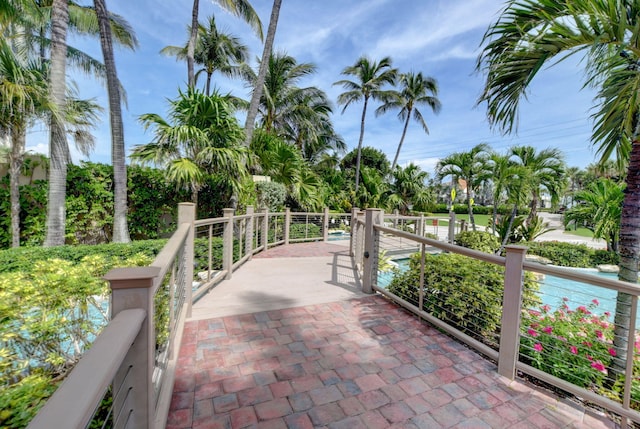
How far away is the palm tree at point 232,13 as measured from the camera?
9758 millimetres

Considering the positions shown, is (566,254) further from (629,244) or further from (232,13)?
(232,13)

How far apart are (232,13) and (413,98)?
13.6m

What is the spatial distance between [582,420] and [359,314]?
2043mm

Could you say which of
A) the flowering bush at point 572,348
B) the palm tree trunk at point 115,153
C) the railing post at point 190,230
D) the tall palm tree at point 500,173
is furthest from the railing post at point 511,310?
the tall palm tree at point 500,173

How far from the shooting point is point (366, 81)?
1797cm

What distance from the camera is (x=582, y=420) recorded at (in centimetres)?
198

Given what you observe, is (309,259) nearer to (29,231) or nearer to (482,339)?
(482,339)

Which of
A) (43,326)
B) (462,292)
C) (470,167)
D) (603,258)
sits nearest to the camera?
(43,326)

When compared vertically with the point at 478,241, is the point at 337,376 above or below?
below

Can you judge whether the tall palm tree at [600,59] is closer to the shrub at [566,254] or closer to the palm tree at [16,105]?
the palm tree at [16,105]

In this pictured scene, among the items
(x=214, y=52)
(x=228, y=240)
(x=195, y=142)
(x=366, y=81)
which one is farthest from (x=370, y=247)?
(x=366, y=81)

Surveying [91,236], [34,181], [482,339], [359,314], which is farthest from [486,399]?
[34,181]

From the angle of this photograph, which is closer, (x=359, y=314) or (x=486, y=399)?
(x=486, y=399)

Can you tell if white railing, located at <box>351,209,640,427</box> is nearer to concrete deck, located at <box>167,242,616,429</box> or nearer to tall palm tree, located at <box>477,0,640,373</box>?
concrete deck, located at <box>167,242,616,429</box>
